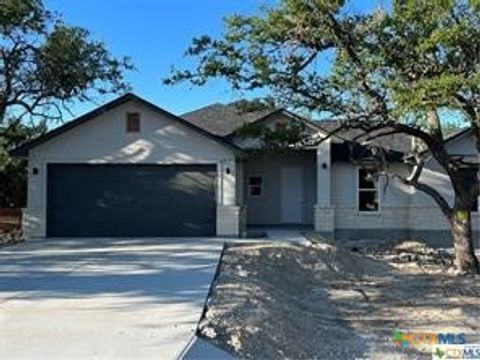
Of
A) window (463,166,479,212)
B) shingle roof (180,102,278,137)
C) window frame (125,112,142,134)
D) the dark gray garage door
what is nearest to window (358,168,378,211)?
shingle roof (180,102,278,137)

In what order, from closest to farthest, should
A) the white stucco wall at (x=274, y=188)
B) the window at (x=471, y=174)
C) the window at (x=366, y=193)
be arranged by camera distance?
the window at (x=471, y=174) < the window at (x=366, y=193) < the white stucco wall at (x=274, y=188)

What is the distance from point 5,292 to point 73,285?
1256 mm

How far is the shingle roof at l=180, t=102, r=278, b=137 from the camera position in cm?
3092

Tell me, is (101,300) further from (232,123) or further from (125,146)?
(232,123)

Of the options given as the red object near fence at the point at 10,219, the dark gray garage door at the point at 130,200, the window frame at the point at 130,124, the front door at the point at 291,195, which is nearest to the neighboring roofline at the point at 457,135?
the front door at the point at 291,195

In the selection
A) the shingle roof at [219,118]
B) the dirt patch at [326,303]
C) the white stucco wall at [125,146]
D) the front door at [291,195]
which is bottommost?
the dirt patch at [326,303]

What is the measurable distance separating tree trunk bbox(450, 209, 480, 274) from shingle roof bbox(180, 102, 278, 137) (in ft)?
35.6

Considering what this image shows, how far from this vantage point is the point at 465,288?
17500mm

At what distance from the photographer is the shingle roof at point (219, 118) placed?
30.9 m

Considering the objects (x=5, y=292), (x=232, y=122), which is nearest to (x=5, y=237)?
(x=232, y=122)

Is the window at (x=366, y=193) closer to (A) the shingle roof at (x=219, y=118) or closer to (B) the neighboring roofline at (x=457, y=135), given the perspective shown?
(B) the neighboring roofline at (x=457, y=135)

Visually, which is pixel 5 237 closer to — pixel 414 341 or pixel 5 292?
pixel 5 292

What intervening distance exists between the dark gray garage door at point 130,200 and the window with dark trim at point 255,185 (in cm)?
530

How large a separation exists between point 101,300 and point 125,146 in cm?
1421
